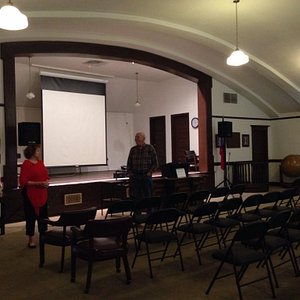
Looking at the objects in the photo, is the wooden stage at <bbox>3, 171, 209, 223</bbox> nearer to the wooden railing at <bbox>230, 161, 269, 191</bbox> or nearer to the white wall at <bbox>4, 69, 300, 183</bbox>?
the wooden railing at <bbox>230, 161, 269, 191</bbox>

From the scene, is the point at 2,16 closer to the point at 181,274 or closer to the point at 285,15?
the point at 181,274

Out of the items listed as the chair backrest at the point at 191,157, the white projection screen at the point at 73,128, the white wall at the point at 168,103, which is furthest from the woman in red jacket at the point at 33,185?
the white wall at the point at 168,103

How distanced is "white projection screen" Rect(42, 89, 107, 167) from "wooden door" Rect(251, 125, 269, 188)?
15.3 ft

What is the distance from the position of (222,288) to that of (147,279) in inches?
28.8

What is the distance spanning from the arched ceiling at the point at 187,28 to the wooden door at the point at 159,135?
12.1ft

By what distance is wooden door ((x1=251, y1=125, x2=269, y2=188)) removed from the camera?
10.8 m

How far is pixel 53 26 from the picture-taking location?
21.1 ft

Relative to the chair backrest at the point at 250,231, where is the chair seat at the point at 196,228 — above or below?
below

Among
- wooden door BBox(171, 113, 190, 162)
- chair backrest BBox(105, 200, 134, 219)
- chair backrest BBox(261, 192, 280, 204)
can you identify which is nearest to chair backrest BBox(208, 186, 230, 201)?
chair backrest BBox(261, 192, 280, 204)

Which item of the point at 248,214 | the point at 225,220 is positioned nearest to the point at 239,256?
the point at 225,220

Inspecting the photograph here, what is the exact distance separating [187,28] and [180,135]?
18.1 ft

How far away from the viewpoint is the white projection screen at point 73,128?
987cm

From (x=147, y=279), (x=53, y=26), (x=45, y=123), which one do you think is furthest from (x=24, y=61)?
(x=147, y=279)

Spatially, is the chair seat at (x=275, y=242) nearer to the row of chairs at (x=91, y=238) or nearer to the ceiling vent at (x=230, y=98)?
the row of chairs at (x=91, y=238)
